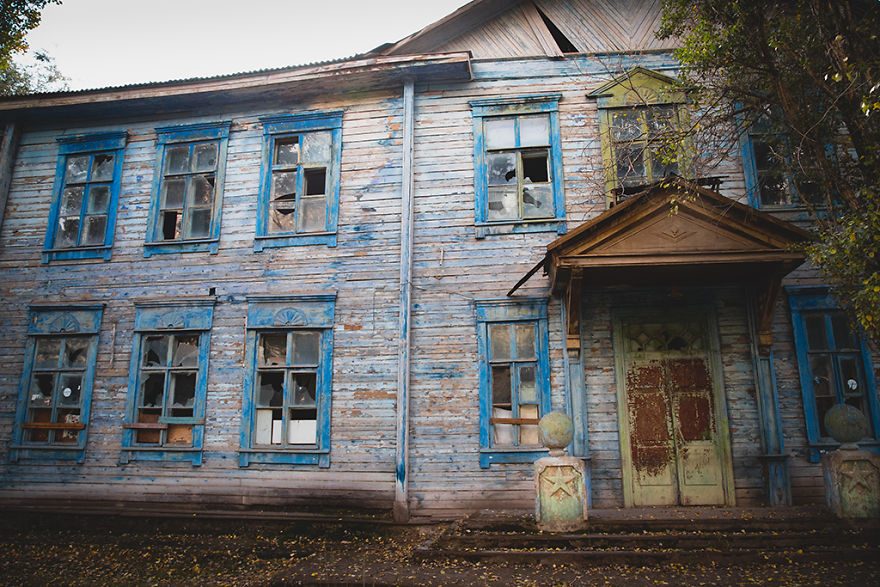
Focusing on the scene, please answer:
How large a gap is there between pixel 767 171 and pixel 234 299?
8454 mm

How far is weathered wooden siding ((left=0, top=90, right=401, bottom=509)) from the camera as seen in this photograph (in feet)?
29.3

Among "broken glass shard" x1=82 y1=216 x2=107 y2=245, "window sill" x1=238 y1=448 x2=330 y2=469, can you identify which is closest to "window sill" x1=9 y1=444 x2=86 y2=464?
"window sill" x1=238 y1=448 x2=330 y2=469

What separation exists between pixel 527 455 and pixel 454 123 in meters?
5.35

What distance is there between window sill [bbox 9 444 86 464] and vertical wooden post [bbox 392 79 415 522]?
529 centimetres

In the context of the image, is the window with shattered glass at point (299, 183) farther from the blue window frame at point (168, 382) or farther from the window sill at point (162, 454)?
the window sill at point (162, 454)

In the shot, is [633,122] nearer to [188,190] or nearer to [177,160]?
[188,190]

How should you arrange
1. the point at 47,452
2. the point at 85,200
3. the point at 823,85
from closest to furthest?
the point at 823,85 < the point at 47,452 < the point at 85,200

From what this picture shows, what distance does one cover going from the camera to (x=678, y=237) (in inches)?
302

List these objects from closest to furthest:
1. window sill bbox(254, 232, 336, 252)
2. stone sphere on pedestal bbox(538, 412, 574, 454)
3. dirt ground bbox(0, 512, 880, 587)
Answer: dirt ground bbox(0, 512, 880, 587) → stone sphere on pedestal bbox(538, 412, 574, 454) → window sill bbox(254, 232, 336, 252)

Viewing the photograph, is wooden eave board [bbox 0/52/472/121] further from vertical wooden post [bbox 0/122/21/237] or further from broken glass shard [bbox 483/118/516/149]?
broken glass shard [bbox 483/118/516/149]

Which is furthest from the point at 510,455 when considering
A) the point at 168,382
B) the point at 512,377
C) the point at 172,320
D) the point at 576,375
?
the point at 172,320

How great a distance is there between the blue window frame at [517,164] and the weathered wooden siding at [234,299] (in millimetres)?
1418

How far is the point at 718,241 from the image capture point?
7586 millimetres

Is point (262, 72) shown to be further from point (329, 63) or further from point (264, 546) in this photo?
point (264, 546)
